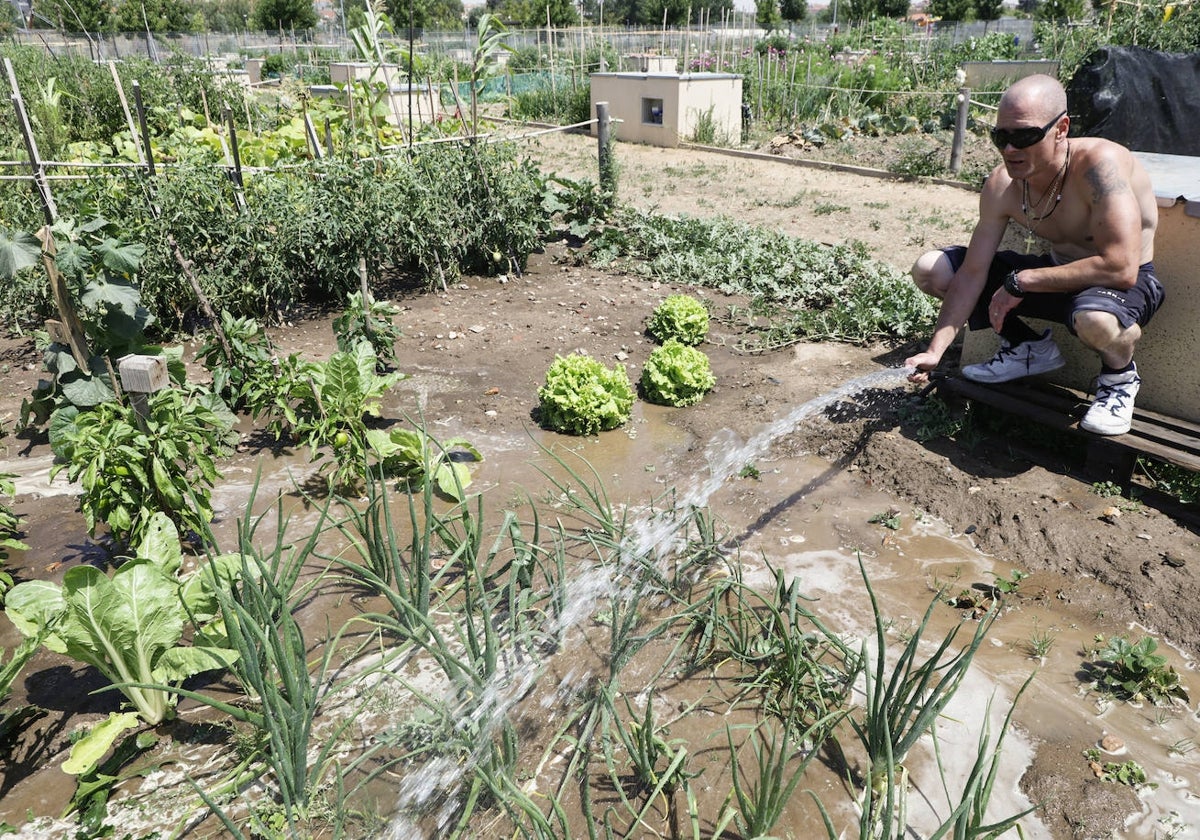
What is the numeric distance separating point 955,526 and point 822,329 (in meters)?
2.31

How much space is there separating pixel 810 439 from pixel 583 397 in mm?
1239

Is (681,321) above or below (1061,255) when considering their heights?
below

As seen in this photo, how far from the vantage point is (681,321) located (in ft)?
17.8

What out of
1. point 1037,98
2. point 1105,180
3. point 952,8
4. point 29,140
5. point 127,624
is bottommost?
point 127,624

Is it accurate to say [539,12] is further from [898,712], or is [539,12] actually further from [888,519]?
[898,712]

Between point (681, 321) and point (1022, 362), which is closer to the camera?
point (1022, 362)

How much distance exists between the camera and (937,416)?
414 cm

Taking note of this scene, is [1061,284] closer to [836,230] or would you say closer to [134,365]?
[134,365]

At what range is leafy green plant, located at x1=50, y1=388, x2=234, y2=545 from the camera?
293 cm

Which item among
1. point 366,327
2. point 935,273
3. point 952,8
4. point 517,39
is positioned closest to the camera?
point 935,273

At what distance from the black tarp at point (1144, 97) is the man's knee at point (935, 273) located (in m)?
5.80

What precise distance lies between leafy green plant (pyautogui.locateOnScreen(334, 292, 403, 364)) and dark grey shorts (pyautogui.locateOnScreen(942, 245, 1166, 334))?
10.2ft

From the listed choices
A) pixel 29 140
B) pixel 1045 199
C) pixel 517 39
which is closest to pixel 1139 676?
pixel 1045 199

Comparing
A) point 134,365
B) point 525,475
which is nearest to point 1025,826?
point 525,475
